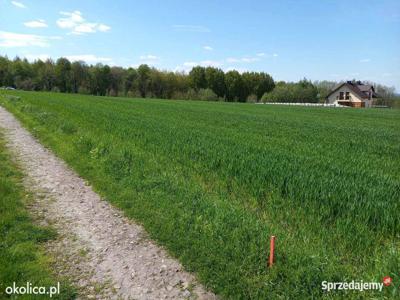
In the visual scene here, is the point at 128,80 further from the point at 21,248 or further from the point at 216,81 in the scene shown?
the point at 21,248

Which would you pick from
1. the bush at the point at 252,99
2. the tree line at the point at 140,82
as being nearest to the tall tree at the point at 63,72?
the tree line at the point at 140,82

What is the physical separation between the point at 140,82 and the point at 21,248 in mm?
117090

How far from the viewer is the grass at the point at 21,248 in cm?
444

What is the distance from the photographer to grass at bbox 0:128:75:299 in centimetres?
444

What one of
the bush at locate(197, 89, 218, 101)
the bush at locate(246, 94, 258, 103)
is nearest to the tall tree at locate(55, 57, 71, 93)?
the bush at locate(197, 89, 218, 101)

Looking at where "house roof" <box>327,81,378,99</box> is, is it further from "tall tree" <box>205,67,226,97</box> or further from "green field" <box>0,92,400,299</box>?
"green field" <box>0,92,400,299</box>

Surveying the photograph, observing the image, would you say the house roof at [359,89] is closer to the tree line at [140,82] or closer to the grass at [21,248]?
the tree line at [140,82]

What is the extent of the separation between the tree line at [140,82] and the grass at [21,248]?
106782 mm

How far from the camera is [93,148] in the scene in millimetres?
12164

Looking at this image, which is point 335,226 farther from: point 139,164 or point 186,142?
point 186,142

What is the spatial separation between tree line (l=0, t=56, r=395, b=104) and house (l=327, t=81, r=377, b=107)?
6545mm

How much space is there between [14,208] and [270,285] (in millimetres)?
5278

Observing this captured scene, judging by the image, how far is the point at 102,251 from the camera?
215 inches

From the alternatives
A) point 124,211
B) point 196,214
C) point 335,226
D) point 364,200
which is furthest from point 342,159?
point 124,211
